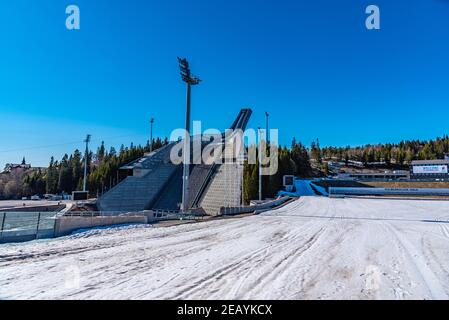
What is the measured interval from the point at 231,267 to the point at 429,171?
210 feet

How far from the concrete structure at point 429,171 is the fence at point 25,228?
2532 inches

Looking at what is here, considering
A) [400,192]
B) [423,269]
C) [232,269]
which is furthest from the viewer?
[400,192]

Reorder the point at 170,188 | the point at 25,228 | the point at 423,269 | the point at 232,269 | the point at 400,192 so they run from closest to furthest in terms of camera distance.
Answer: the point at 232,269 < the point at 423,269 < the point at 25,228 < the point at 400,192 < the point at 170,188

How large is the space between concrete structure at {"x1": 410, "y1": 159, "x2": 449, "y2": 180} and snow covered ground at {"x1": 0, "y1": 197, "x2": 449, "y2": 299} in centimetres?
5600

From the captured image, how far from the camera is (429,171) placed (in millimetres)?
53688

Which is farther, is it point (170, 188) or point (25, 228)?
point (170, 188)

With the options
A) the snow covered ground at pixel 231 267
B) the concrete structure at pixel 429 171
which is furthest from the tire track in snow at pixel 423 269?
the concrete structure at pixel 429 171

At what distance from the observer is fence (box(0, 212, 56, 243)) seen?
9320 millimetres

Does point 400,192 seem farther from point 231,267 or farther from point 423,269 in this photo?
point 231,267

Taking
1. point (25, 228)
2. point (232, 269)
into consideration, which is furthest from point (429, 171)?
point (25, 228)

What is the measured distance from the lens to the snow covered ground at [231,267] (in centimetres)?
418

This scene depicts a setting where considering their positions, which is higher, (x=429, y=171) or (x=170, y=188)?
(x=429, y=171)

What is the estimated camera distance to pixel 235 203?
3616 centimetres
